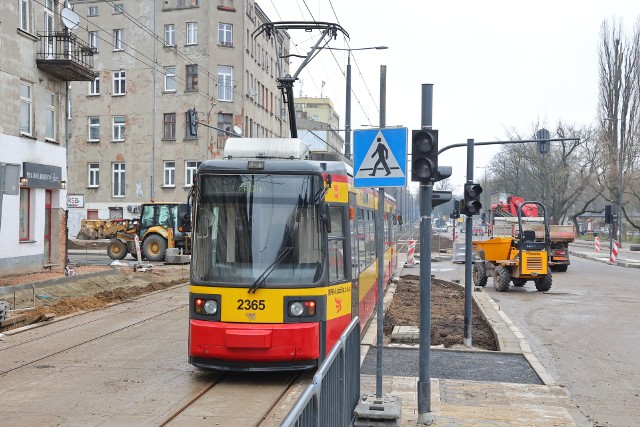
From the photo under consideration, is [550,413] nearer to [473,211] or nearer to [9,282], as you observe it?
[473,211]

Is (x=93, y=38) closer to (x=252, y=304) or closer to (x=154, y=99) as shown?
(x=154, y=99)

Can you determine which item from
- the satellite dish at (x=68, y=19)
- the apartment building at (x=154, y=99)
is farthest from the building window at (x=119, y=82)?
the satellite dish at (x=68, y=19)

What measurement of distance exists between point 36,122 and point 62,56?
2338mm

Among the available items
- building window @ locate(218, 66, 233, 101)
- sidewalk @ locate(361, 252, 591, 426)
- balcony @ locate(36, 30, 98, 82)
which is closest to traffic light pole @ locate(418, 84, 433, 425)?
sidewalk @ locate(361, 252, 591, 426)

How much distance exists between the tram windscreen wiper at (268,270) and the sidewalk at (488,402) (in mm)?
1789

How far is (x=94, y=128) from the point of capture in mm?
52469

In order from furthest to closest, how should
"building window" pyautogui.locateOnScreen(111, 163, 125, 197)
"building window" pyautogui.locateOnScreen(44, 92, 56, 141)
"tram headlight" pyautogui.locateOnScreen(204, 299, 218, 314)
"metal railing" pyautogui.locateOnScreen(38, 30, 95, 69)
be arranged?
"building window" pyautogui.locateOnScreen(111, 163, 125, 197), "building window" pyautogui.locateOnScreen(44, 92, 56, 141), "metal railing" pyautogui.locateOnScreen(38, 30, 95, 69), "tram headlight" pyautogui.locateOnScreen(204, 299, 218, 314)

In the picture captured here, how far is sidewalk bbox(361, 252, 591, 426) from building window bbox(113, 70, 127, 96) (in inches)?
1770

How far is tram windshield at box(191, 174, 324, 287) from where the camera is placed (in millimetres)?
9367

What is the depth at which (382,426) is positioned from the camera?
7312mm

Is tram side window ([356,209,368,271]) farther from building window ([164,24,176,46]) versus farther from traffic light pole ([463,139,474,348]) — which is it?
building window ([164,24,176,46])

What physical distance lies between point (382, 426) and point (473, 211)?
595cm

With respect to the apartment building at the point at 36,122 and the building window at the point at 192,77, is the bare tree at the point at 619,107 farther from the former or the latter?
the apartment building at the point at 36,122

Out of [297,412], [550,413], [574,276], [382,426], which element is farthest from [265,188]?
[574,276]
